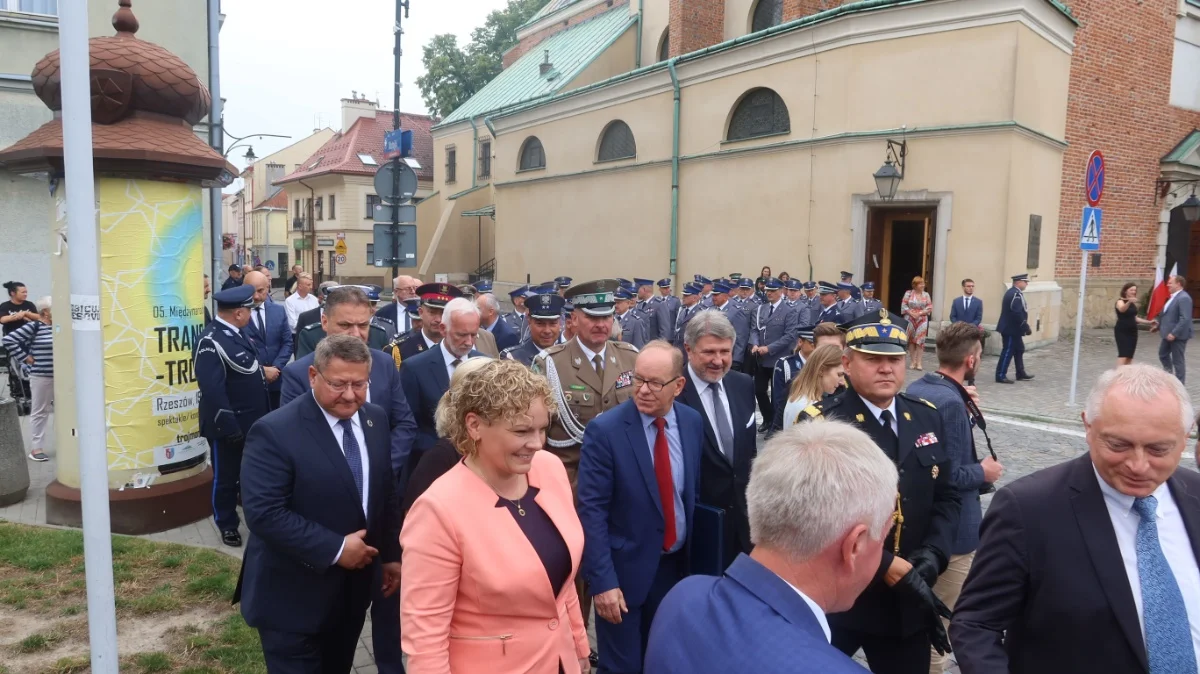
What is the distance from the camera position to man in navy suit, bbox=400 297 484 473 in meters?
5.09

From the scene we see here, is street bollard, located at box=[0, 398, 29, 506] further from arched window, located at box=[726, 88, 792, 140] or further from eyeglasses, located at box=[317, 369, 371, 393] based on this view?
arched window, located at box=[726, 88, 792, 140]

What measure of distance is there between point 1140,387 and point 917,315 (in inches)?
575

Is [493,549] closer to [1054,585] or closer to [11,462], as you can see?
[1054,585]

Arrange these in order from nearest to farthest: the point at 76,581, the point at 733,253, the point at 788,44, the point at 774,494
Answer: the point at 774,494 < the point at 76,581 < the point at 788,44 < the point at 733,253

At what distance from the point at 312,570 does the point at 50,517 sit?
4.69 metres

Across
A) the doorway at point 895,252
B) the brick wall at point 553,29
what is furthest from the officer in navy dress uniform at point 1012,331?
the brick wall at point 553,29

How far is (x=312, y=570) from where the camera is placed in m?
3.37

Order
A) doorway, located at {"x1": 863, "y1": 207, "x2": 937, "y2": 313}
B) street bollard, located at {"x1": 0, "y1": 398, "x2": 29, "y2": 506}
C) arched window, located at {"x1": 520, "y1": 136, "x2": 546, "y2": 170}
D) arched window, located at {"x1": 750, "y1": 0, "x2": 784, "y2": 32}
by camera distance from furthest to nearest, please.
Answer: arched window, located at {"x1": 520, "y1": 136, "x2": 546, "y2": 170} → arched window, located at {"x1": 750, "y1": 0, "x2": 784, "y2": 32} → doorway, located at {"x1": 863, "y1": 207, "x2": 937, "y2": 313} → street bollard, located at {"x1": 0, "y1": 398, "x2": 29, "y2": 506}

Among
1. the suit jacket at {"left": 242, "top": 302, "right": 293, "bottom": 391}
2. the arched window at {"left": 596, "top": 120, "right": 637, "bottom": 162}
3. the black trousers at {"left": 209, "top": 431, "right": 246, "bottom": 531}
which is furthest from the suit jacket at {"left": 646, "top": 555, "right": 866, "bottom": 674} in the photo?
the arched window at {"left": 596, "top": 120, "right": 637, "bottom": 162}

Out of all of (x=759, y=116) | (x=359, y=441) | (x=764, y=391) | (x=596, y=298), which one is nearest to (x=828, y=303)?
(x=764, y=391)

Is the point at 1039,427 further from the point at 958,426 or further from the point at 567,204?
the point at 567,204

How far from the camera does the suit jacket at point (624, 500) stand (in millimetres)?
3766

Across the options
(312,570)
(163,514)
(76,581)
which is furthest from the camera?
(163,514)

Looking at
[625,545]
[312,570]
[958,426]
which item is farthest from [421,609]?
[958,426]
